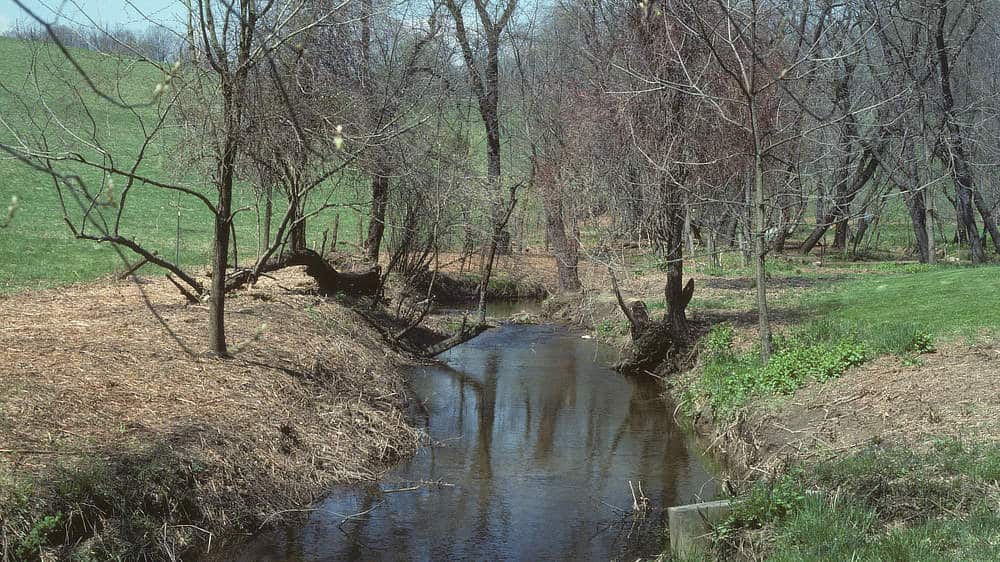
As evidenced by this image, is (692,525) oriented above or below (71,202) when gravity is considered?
below

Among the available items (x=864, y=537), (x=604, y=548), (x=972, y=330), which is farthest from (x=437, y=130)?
(x=864, y=537)

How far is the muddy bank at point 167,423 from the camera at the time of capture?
6.53 m

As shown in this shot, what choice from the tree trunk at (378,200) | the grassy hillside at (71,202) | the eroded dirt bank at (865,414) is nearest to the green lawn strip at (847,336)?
the eroded dirt bank at (865,414)

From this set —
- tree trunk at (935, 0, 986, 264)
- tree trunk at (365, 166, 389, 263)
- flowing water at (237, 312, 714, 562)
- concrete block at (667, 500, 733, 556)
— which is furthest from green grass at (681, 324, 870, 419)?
tree trunk at (935, 0, 986, 264)

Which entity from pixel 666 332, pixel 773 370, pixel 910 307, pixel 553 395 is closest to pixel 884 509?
pixel 773 370

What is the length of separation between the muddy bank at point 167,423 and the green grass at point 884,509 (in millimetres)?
4121

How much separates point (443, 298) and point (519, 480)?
534 inches

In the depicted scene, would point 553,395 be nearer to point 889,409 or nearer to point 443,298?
point 889,409

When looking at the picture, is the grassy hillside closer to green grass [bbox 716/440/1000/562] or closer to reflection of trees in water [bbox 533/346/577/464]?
reflection of trees in water [bbox 533/346/577/464]

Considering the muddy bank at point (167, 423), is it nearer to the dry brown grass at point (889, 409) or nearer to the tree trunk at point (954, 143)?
the dry brown grass at point (889, 409)

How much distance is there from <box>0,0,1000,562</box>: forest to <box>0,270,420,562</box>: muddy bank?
3 centimetres

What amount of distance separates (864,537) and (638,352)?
925 centimetres

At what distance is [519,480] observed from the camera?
9.62 m

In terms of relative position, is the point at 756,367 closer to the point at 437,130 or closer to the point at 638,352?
the point at 638,352
